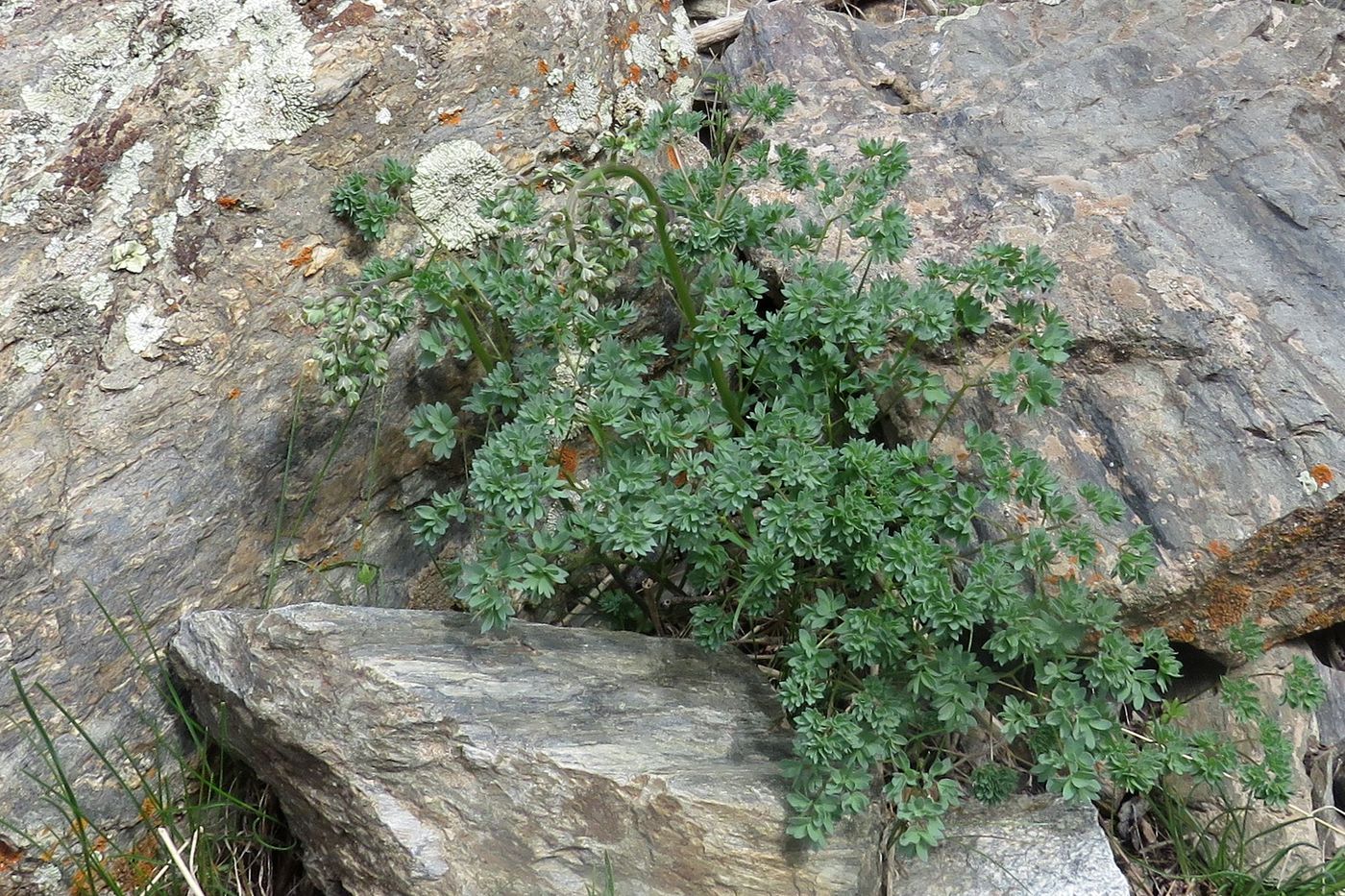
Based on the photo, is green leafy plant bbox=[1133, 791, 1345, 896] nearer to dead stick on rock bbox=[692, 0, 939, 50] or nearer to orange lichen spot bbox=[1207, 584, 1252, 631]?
orange lichen spot bbox=[1207, 584, 1252, 631]

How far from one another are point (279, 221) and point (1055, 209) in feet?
7.91

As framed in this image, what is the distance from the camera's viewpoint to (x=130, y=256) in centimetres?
320

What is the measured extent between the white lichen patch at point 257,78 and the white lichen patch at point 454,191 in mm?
346

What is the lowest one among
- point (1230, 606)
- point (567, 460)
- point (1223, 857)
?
point (1223, 857)

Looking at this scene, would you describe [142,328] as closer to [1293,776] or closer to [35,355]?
[35,355]

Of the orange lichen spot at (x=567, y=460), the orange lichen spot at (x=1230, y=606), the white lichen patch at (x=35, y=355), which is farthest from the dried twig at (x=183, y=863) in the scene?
the orange lichen spot at (x=1230, y=606)

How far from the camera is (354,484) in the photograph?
3.47 meters

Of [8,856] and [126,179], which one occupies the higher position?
[126,179]

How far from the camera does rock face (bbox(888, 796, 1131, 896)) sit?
9.47 ft

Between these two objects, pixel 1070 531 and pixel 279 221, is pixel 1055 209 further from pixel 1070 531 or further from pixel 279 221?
pixel 279 221

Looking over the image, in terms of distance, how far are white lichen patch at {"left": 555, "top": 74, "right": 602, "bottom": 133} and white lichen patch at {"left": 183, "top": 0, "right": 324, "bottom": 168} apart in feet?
2.46

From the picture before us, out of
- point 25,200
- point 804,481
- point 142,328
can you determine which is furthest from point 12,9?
point 804,481

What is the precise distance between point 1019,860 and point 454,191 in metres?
2.42

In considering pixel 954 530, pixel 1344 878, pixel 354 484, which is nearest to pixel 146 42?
pixel 354 484
